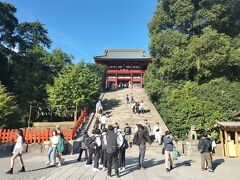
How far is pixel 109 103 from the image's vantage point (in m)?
34.6

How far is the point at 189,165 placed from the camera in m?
12.2

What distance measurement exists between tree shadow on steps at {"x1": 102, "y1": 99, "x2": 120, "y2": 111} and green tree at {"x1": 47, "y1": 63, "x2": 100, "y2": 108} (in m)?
3.58

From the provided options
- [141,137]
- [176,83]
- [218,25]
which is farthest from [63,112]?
[141,137]

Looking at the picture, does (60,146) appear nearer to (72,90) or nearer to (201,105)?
(201,105)

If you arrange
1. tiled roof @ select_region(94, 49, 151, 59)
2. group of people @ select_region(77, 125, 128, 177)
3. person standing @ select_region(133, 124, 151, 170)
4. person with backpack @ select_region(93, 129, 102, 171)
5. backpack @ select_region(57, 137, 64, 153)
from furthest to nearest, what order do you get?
tiled roof @ select_region(94, 49, 151, 59)
backpack @ select_region(57, 137, 64, 153)
person with backpack @ select_region(93, 129, 102, 171)
person standing @ select_region(133, 124, 151, 170)
group of people @ select_region(77, 125, 128, 177)

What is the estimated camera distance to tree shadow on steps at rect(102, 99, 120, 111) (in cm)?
Result: 3204

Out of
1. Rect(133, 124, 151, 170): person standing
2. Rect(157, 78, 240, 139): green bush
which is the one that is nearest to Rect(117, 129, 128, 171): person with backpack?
Rect(133, 124, 151, 170): person standing

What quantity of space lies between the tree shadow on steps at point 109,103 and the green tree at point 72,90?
358 cm

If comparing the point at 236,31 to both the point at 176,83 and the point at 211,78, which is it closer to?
the point at 211,78

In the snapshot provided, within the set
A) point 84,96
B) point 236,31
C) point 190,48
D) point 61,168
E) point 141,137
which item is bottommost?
point 61,168

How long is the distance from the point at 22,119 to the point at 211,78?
18094 mm

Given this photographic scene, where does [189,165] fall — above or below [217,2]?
below

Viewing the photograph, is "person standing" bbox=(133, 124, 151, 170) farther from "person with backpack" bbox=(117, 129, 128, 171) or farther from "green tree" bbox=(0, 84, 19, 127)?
"green tree" bbox=(0, 84, 19, 127)

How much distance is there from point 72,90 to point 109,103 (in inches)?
333
